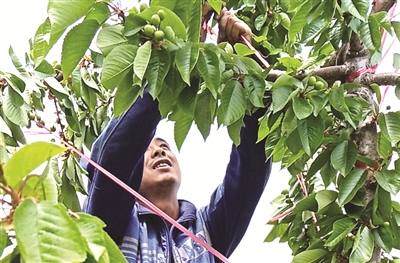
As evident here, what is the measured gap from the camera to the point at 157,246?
134cm

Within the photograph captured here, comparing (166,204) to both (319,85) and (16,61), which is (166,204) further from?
(319,85)

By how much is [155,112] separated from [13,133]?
0.93 ft

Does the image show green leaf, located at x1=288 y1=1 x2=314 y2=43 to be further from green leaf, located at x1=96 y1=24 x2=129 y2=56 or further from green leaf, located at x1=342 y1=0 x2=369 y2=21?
green leaf, located at x1=96 y1=24 x2=129 y2=56

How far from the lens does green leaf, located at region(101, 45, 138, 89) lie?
2.72 feet

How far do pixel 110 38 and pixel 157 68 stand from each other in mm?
72

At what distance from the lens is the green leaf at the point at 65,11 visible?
0.76 meters

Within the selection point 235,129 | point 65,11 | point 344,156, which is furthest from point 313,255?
point 65,11

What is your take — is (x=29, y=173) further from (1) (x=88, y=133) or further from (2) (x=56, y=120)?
(1) (x=88, y=133)

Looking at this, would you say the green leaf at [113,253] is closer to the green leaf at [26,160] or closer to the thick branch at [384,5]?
the green leaf at [26,160]

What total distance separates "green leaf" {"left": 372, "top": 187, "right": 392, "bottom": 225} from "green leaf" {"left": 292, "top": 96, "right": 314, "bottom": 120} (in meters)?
0.21

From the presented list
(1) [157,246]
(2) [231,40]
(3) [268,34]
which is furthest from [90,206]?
(3) [268,34]

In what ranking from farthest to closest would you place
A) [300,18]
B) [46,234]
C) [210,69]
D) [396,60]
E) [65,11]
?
[396,60] → [300,18] → [210,69] → [65,11] → [46,234]

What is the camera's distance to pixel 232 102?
37.2 inches

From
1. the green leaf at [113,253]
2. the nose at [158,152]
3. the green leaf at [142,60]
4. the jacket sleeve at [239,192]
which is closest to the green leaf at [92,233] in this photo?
the green leaf at [113,253]
